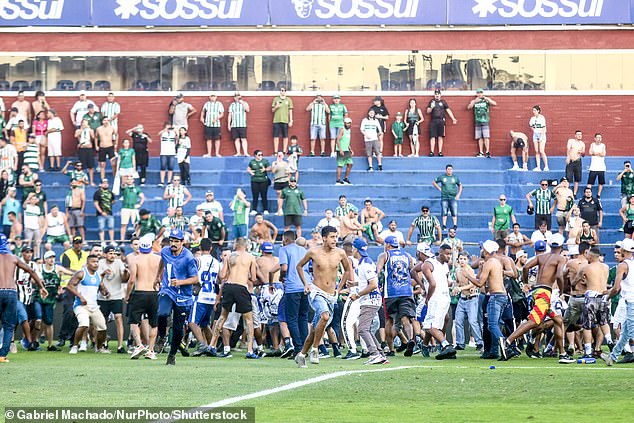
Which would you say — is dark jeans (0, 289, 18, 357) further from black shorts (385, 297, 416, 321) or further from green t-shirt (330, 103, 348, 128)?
green t-shirt (330, 103, 348, 128)

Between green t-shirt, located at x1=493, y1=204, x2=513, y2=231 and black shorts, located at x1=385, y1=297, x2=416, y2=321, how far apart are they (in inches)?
389

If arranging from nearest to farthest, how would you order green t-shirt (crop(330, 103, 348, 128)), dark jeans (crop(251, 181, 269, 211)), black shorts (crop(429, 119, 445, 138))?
dark jeans (crop(251, 181, 269, 211)), green t-shirt (crop(330, 103, 348, 128)), black shorts (crop(429, 119, 445, 138))

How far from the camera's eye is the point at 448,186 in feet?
106

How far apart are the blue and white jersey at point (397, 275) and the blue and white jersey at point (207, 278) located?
3.13 m

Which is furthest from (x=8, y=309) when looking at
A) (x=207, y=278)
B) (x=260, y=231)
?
(x=260, y=231)

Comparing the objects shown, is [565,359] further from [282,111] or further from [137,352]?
[282,111]

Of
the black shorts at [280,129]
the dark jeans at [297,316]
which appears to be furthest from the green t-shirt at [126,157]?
the dark jeans at [297,316]

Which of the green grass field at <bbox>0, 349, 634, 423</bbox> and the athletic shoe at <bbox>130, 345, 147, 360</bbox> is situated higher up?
the green grass field at <bbox>0, 349, 634, 423</bbox>

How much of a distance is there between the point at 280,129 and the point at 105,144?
4.99 meters

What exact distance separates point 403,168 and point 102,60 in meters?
9.56

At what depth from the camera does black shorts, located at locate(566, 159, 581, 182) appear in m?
33.8

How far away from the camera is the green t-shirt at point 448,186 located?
3244 centimetres

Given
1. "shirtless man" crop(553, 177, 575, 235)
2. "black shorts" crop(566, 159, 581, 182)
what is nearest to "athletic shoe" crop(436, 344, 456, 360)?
"shirtless man" crop(553, 177, 575, 235)

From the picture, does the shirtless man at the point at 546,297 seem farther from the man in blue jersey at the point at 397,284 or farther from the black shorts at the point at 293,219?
the black shorts at the point at 293,219
